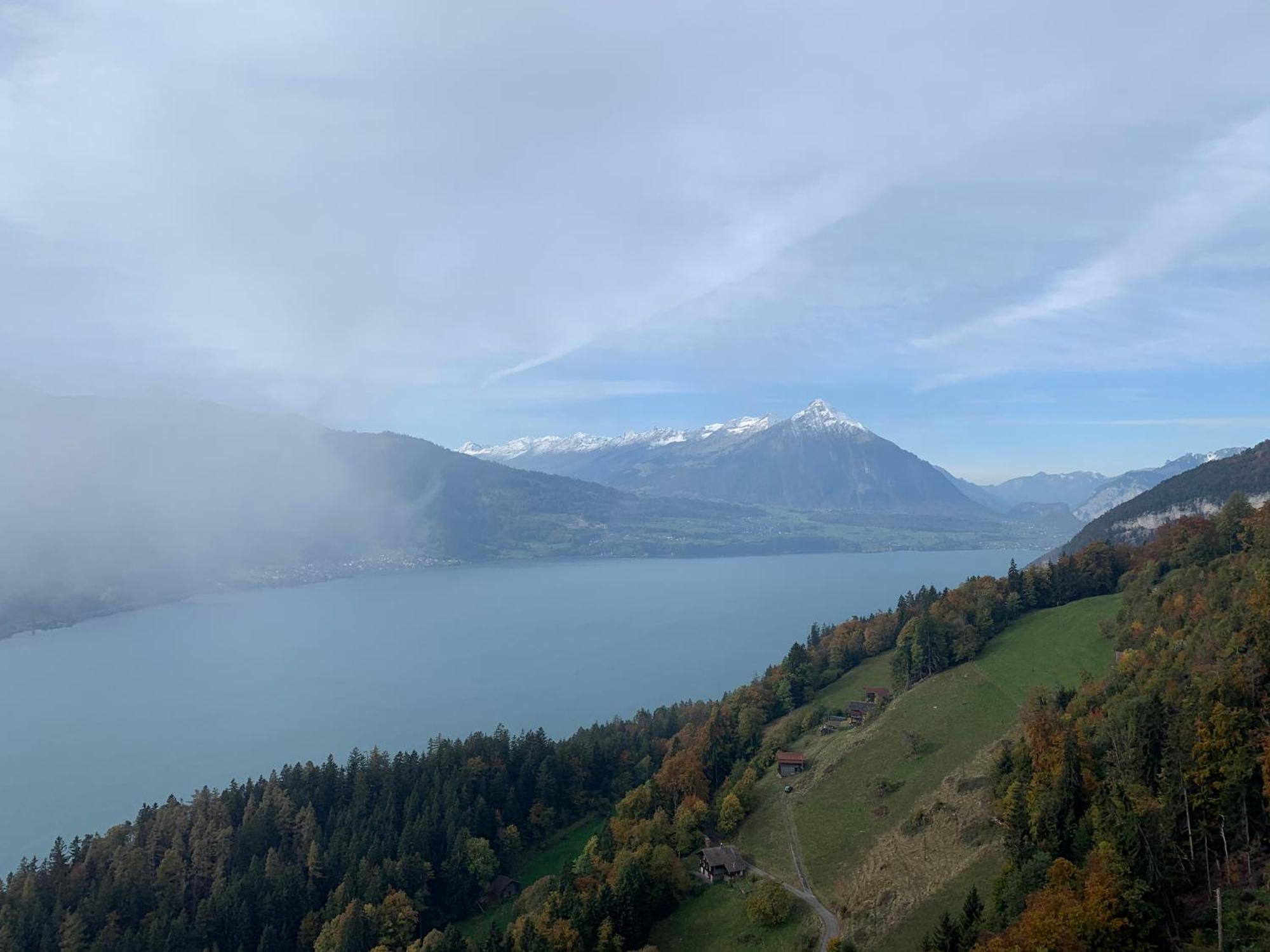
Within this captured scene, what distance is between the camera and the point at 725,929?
3228 centimetres

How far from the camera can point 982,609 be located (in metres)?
56.0

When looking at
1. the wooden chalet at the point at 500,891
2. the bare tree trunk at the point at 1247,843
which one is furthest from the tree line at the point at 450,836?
the bare tree trunk at the point at 1247,843

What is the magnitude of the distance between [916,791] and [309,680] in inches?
3699

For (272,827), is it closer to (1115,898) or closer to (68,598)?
(1115,898)

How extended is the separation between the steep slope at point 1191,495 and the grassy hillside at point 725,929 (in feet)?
302

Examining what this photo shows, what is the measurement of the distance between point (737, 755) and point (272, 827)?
32144mm

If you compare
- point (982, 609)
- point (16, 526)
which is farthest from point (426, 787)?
point (16, 526)

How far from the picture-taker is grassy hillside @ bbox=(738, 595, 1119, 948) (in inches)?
1164

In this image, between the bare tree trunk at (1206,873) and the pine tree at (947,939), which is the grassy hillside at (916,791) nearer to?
the pine tree at (947,939)

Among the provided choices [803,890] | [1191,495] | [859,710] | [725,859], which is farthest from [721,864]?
[1191,495]

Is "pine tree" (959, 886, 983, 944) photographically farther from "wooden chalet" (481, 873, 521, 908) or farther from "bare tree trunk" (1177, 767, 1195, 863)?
Answer: "wooden chalet" (481, 873, 521, 908)

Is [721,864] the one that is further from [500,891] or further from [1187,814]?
[1187,814]

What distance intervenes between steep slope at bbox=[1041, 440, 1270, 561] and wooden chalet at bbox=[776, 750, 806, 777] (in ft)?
258

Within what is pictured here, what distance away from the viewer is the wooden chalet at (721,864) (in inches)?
1423
